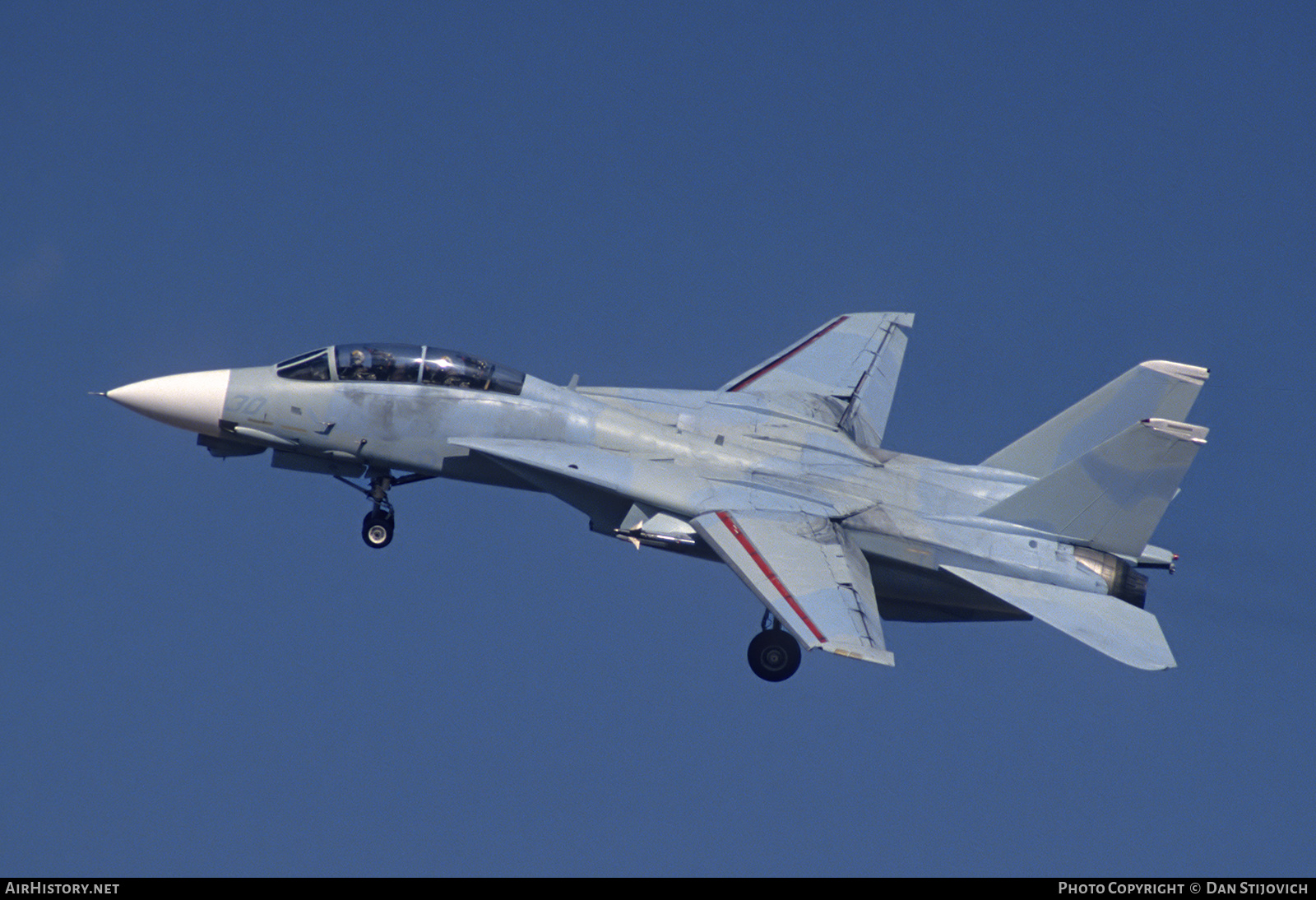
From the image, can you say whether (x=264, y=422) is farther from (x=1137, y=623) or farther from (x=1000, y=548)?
(x=1137, y=623)

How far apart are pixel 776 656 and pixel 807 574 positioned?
185 centimetres

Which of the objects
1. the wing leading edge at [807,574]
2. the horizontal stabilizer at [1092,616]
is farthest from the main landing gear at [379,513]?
the horizontal stabilizer at [1092,616]

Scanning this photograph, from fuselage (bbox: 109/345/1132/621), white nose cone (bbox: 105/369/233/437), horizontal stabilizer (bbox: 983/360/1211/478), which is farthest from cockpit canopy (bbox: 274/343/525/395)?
horizontal stabilizer (bbox: 983/360/1211/478)

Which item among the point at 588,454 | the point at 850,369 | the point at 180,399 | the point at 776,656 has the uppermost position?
the point at 850,369

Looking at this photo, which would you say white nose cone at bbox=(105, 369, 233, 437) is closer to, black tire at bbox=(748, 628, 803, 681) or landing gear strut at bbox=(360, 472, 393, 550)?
landing gear strut at bbox=(360, 472, 393, 550)

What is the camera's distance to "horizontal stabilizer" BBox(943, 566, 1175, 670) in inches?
1002

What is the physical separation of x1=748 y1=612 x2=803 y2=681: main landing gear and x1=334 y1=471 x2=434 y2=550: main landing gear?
658 centimetres

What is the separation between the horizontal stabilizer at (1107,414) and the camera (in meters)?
29.8

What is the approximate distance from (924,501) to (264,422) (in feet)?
37.2

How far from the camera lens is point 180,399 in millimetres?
27312

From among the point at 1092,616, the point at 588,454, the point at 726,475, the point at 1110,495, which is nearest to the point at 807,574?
the point at 726,475

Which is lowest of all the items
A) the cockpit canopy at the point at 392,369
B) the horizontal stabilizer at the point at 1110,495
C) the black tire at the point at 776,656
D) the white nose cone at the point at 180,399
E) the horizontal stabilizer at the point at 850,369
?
the black tire at the point at 776,656

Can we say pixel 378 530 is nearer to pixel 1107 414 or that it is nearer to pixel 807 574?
pixel 807 574

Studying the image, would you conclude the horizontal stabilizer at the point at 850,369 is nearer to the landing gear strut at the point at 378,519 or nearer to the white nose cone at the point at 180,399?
the landing gear strut at the point at 378,519
